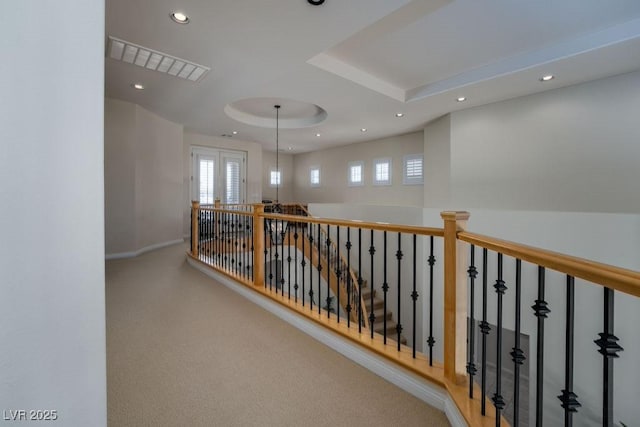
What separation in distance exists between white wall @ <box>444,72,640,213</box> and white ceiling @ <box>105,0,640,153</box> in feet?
1.09

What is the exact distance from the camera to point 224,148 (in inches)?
338

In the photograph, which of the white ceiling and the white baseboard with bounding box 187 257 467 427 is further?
the white ceiling

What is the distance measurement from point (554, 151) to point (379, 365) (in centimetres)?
504

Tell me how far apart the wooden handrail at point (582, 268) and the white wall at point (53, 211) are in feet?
4.59

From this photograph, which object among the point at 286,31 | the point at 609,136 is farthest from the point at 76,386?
the point at 609,136

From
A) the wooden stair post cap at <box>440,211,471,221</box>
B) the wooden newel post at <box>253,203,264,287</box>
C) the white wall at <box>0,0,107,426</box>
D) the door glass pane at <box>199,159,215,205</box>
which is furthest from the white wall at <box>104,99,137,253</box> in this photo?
the wooden stair post cap at <box>440,211,471,221</box>

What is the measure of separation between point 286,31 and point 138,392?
340cm

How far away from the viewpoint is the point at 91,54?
2.44ft

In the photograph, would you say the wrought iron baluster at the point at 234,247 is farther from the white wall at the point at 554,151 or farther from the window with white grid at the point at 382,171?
the window with white grid at the point at 382,171

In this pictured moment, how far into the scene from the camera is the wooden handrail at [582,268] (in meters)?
0.73

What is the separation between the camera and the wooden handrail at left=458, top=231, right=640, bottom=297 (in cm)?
73

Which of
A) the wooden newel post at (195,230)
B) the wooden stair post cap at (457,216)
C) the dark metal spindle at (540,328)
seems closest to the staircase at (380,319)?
the wooden newel post at (195,230)

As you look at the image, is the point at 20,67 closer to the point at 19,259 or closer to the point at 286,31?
the point at 19,259

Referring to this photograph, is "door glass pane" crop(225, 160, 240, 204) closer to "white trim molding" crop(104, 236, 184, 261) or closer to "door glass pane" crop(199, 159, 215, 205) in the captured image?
"door glass pane" crop(199, 159, 215, 205)
